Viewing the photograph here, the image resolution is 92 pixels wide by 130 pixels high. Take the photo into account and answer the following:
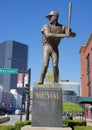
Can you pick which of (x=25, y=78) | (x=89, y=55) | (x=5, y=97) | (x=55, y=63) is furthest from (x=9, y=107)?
(x=55, y=63)

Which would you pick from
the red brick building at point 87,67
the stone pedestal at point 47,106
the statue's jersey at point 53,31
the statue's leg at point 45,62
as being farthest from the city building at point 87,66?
the stone pedestal at point 47,106

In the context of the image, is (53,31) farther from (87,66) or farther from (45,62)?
(87,66)

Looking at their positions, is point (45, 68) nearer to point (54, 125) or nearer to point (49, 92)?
point (49, 92)

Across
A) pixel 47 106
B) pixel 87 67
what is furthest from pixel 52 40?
pixel 87 67

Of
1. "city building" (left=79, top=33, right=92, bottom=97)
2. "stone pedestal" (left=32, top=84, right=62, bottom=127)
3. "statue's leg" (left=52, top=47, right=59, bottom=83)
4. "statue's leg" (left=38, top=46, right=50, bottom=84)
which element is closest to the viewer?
"stone pedestal" (left=32, top=84, right=62, bottom=127)

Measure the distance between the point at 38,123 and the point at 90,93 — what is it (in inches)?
2433

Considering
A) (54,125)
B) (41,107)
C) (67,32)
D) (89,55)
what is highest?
(89,55)

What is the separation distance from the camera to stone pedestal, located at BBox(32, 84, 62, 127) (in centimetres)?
1134

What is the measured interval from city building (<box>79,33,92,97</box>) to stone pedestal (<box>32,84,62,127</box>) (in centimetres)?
6135

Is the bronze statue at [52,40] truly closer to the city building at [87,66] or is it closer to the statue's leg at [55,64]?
the statue's leg at [55,64]

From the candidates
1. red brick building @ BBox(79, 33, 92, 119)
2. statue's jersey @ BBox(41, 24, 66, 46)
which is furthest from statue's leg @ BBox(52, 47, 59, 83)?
red brick building @ BBox(79, 33, 92, 119)

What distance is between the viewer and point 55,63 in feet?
40.5

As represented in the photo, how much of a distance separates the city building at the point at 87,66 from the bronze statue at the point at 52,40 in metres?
60.6

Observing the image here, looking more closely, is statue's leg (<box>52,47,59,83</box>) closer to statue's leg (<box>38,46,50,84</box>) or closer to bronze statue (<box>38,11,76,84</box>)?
bronze statue (<box>38,11,76,84</box>)
